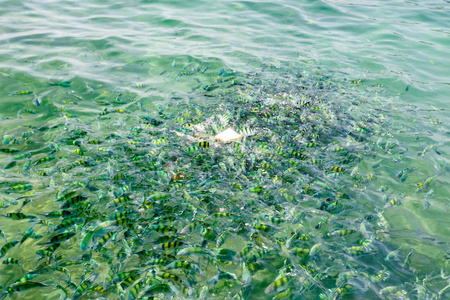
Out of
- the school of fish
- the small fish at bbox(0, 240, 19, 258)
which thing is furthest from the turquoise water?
the small fish at bbox(0, 240, 19, 258)

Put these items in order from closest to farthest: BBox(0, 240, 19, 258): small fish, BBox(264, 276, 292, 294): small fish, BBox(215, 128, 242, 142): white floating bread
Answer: BBox(264, 276, 292, 294): small fish, BBox(0, 240, 19, 258): small fish, BBox(215, 128, 242, 142): white floating bread

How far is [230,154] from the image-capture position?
5.46m

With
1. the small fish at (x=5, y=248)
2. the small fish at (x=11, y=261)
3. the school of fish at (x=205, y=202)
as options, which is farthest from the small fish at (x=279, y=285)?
the small fish at (x=5, y=248)

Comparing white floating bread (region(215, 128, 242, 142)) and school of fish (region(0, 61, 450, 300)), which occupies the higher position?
white floating bread (region(215, 128, 242, 142))

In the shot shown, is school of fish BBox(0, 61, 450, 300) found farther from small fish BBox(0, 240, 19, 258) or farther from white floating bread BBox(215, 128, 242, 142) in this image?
white floating bread BBox(215, 128, 242, 142)

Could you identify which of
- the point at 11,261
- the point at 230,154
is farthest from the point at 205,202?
the point at 11,261

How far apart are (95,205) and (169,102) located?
3.86 meters

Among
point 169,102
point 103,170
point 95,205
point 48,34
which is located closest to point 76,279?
point 95,205

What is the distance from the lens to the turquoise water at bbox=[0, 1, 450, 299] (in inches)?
139

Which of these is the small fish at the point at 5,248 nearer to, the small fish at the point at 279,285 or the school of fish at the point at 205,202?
the school of fish at the point at 205,202

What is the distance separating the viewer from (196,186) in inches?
183

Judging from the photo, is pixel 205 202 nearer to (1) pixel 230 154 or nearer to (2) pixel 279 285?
(1) pixel 230 154

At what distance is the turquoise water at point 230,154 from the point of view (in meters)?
3.52

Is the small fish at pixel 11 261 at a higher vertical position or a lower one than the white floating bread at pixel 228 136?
lower
